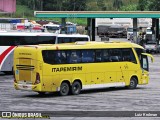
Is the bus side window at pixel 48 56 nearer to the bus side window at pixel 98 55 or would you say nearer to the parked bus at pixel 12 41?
the bus side window at pixel 98 55

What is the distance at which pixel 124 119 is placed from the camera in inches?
615

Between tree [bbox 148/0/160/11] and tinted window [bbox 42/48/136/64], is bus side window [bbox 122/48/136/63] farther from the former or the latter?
tree [bbox 148/0/160/11]

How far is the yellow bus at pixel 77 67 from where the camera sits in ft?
82.4

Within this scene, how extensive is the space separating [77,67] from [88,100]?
324 cm

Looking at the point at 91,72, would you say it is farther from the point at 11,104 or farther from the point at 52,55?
the point at 11,104

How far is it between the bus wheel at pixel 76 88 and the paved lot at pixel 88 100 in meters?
0.30

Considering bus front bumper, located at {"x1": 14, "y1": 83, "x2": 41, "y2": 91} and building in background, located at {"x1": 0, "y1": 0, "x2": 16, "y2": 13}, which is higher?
building in background, located at {"x1": 0, "y1": 0, "x2": 16, "y2": 13}

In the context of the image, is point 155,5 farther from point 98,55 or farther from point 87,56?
point 87,56

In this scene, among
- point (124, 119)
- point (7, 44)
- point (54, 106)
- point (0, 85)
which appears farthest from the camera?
point (7, 44)

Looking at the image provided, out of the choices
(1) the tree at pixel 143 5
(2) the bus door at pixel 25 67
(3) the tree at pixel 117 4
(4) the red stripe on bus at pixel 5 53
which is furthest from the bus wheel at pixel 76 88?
(3) the tree at pixel 117 4

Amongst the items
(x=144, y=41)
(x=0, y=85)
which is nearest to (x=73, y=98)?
(x=0, y=85)

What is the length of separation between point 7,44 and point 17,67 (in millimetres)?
12267

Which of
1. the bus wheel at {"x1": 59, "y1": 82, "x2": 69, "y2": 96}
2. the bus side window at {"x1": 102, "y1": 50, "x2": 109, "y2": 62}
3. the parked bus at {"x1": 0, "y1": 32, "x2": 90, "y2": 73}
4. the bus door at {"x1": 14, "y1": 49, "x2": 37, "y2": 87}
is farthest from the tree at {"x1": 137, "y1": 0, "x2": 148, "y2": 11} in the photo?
the bus door at {"x1": 14, "y1": 49, "x2": 37, "y2": 87}

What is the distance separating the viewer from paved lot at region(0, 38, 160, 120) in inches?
816
